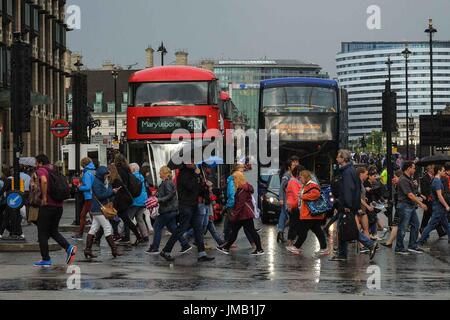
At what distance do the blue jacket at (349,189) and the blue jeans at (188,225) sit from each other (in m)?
2.56

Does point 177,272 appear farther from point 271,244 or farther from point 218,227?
point 218,227

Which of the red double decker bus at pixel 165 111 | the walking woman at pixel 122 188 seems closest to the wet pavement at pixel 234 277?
the walking woman at pixel 122 188

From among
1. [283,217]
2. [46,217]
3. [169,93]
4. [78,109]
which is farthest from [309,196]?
[169,93]

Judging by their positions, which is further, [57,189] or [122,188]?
[122,188]

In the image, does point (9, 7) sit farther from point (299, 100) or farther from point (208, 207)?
point (208, 207)

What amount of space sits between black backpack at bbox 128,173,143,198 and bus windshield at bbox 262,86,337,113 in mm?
11910

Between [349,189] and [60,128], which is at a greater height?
[60,128]

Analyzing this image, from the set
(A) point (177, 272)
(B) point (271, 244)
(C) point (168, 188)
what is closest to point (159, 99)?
(B) point (271, 244)

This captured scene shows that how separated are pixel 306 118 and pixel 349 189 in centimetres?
1411

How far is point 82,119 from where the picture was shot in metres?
25.1

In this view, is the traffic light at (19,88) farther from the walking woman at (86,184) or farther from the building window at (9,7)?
the building window at (9,7)

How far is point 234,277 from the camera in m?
13.9

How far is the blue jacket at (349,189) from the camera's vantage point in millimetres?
16078
